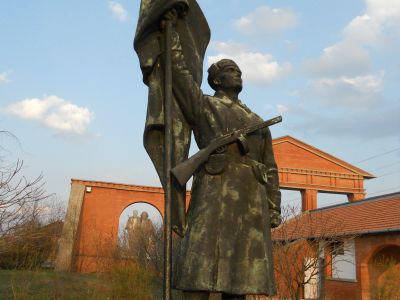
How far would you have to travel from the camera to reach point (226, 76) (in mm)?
3344

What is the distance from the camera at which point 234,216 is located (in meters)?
2.93

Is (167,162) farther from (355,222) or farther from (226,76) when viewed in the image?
(355,222)

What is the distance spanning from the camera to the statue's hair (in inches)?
132

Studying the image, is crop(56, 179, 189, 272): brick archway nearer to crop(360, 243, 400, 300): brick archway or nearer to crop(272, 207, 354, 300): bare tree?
crop(272, 207, 354, 300): bare tree

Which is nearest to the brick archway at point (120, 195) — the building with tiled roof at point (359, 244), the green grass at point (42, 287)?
the green grass at point (42, 287)

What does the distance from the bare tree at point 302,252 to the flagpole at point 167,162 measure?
400 inches

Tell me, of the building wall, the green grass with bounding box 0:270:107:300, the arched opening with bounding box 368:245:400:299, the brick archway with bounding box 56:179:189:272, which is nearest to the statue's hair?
the green grass with bounding box 0:270:107:300

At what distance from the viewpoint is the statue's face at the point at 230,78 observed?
334 cm

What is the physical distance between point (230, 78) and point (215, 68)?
16 cm

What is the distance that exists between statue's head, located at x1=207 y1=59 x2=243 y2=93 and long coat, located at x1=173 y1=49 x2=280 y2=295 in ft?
0.41

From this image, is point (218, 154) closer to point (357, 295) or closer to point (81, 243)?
point (357, 295)

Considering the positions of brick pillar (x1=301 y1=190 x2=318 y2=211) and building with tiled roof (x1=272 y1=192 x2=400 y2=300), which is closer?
building with tiled roof (x1=272 y1=192 x2=400 y2=300)

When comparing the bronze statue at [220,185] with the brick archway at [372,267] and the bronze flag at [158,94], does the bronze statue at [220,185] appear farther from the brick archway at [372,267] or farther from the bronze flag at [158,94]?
the brick archway at [372,267]

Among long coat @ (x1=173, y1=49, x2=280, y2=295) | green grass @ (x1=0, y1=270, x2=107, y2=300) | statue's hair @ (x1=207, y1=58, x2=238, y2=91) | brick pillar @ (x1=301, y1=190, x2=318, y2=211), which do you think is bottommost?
green grass @ (x1=0, y1=270, x2=107, y2=300)
